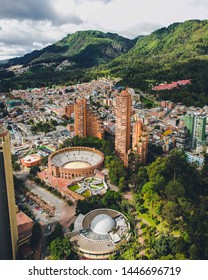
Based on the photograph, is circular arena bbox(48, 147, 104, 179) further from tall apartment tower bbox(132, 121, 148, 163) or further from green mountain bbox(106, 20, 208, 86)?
green mountain bbox(106, 20, 208, 86)

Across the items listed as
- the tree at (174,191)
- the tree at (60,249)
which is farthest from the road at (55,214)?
the tree at (174,191)

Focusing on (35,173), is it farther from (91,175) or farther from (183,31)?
(183,31)

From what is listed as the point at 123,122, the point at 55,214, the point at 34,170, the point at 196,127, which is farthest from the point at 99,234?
the point at 196,127

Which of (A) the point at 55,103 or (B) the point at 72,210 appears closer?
(B) the point at 72,210

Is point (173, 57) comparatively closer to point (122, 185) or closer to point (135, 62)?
point (135, 62)

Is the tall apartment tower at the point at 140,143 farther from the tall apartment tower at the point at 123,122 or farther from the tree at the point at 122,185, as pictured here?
Result: the tree at the point at 122,185

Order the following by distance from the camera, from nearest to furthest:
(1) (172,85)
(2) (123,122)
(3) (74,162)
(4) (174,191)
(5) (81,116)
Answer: (4) (174,191) → (2) (123,122) → (3) (74,162) → (5) (81,116) → (1) (172,85)

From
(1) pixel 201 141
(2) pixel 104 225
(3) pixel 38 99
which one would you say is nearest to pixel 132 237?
(2) pixel 104 225
